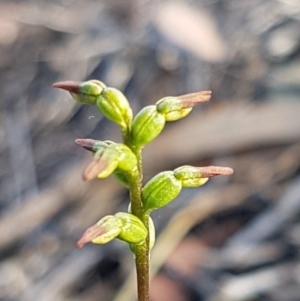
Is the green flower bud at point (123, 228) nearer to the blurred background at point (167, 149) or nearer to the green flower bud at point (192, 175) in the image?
the green flower bud at point (192, 175)

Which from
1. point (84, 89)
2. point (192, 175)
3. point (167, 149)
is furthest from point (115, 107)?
point (167, 149)

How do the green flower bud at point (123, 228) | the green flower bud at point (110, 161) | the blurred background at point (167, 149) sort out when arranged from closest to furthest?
the green flower bud at point (110, 161), the green flower bud at point (123, 228), the blurred background at point (167, 149)

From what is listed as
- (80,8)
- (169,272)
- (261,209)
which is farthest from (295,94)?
(80,8)

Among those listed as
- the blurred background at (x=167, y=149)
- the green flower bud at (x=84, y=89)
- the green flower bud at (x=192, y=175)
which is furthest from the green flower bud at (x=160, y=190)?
the blurred background at (x=167, y=149)

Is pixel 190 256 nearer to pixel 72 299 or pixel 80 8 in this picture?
pixel 72 299

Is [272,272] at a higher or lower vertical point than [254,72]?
lower

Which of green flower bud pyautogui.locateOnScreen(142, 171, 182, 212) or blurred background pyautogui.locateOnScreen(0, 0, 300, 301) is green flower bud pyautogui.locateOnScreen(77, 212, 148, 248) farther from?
blurred background pyautogui.locateOnScreen(0, 0, 300, 301)
